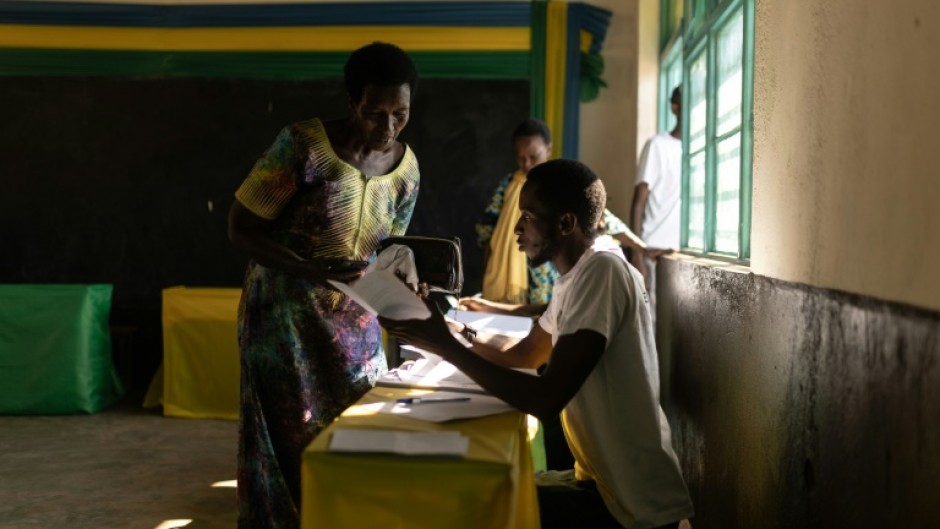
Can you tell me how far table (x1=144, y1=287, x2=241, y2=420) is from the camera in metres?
6.08

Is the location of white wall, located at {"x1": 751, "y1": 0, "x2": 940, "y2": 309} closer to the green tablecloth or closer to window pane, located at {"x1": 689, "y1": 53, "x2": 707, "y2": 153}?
window pane, located at {"x1": 689, "y1": 53, "x2": 707, "y2": 153}

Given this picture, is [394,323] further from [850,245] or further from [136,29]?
[136,29]

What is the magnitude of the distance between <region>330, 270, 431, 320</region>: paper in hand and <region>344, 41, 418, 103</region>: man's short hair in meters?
0.66

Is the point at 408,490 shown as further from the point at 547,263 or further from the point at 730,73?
the point at 547,263

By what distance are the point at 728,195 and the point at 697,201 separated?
33.7 inches

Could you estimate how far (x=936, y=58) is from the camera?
148cm

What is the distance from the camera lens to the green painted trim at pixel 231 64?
22.1 feet

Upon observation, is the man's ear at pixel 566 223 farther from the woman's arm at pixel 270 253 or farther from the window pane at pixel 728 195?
the window pane at pixel 728 195

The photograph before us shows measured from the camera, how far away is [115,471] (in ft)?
15.6

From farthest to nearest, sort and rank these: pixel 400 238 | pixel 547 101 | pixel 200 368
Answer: pixel 547 101 < pixel 200 368 < pixel 400 238

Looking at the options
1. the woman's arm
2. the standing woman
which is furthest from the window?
the woman's arm

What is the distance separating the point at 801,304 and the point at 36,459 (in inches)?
166

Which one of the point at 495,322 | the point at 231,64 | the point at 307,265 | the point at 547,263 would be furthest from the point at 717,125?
the point at 231,64

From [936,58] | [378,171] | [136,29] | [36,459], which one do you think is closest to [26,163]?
[136,29]
